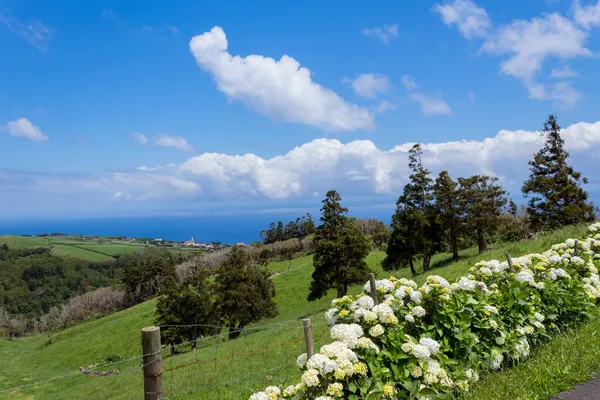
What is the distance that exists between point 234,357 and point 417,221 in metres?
19.0

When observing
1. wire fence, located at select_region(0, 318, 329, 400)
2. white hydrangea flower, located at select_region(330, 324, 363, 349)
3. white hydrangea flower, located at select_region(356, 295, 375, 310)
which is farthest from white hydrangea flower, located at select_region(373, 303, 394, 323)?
wire fence, located at select_region(0, 318, 329, 400)

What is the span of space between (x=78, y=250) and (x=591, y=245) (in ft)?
651

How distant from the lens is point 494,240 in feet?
117

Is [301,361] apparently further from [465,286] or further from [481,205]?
[481,205]

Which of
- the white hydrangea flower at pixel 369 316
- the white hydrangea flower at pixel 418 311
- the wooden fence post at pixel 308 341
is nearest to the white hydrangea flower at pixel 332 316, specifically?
the wooden fence post at pixel 308 341

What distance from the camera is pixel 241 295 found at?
29.9 metres

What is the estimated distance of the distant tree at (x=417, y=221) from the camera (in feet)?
→ 96.5

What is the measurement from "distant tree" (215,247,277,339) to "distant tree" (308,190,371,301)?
4769 mm

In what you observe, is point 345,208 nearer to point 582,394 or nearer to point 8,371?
point 582,394

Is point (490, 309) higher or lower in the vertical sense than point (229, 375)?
higher

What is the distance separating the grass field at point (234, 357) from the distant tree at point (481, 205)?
219 centimetres

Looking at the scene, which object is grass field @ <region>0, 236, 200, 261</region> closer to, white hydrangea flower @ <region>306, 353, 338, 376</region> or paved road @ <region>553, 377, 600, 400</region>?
white hydrangea flower @ <region>306, 353, 338, 376</region>

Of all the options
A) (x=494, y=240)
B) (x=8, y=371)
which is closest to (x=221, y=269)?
(x=8, y=371)

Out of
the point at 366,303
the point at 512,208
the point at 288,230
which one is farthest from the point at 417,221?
the point at 288,230
